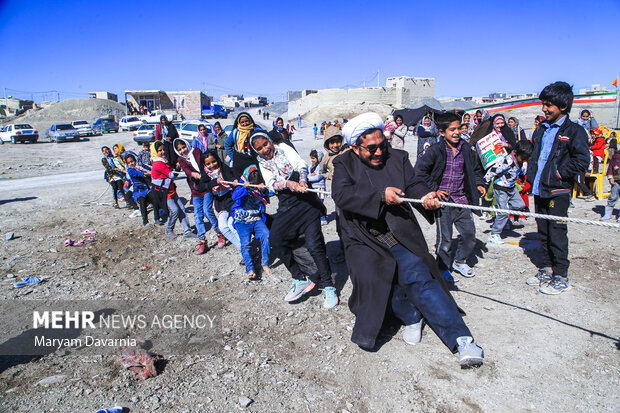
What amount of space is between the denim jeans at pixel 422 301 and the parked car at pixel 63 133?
3013cm

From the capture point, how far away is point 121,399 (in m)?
2.62

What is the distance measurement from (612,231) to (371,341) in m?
4.62

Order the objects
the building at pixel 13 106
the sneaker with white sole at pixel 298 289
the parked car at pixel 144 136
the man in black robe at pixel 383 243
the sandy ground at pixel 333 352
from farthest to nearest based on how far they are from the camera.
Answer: the building at pixel 13 106 → the parked car at pixel 144 136 → the sneaker with white sole at pixel 298 289 → the man in black robe at pixel 383 243 → the sandy ground at pixel 333 352

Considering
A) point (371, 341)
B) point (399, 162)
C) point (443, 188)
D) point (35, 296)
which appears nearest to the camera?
point (371, 341)

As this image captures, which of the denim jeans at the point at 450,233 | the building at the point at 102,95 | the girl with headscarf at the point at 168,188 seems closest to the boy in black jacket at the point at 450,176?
the denim jeans at the point at 450,233

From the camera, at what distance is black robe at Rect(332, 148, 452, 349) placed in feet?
10.1

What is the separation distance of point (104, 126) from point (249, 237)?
32746mm

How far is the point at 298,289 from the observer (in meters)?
4.03

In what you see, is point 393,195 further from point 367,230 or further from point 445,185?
point 445,185

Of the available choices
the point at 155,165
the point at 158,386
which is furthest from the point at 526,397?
the point at 155,165

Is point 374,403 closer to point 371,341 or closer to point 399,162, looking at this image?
point 371,341

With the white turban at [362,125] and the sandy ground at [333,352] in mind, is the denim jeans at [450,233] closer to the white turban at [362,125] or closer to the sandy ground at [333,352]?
the sandy ground at [333,352]

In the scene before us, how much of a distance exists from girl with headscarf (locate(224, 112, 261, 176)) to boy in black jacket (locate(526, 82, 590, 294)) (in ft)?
10.4

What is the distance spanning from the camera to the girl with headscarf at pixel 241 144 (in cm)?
480
